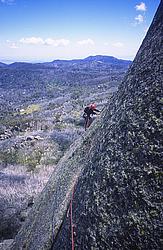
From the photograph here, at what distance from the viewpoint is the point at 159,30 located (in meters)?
3.24

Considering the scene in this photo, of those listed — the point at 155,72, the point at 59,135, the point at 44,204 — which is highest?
the point at 155,72

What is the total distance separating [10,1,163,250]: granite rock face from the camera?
8.01ft

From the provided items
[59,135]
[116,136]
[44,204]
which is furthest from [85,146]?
[59,135]

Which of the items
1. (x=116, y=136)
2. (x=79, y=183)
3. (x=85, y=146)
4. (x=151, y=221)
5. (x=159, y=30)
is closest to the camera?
(x=151, y=221)

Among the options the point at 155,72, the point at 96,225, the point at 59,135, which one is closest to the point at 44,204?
the point at 96,225

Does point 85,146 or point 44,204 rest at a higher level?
point 85,146

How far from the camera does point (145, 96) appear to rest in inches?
112

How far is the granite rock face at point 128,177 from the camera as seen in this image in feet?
8.01

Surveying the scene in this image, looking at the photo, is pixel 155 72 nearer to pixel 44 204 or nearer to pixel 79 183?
pixel 79 183

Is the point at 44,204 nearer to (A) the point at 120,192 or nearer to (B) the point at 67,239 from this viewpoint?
(B) the point at 67,239

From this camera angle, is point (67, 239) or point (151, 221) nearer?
point (151, 221)

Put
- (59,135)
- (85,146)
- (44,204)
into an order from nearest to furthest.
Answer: (85,146) < (44,204) < (59,135)

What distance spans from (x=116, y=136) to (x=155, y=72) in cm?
79

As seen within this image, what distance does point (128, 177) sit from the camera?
8.63 feet
